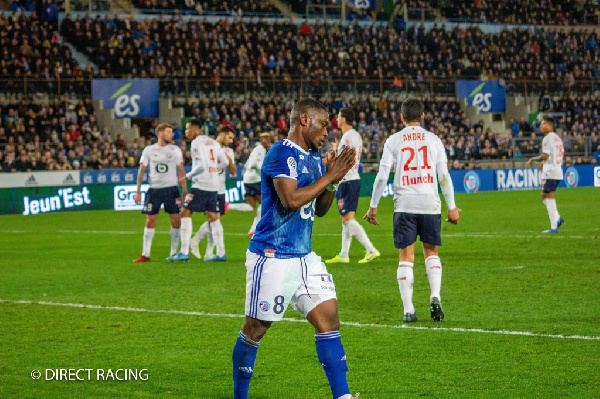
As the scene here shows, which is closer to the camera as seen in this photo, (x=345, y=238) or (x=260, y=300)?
(x=260, y=300)

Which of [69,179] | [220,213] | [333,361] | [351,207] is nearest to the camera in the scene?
[333,361]

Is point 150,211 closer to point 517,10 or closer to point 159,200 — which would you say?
point 159,200

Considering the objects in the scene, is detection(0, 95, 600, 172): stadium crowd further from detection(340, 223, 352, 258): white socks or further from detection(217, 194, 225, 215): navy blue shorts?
detection(340, 223, 352, 258): white socks

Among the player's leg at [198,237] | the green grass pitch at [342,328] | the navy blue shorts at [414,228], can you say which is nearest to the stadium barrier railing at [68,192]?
the green grass pitch at [342,328]

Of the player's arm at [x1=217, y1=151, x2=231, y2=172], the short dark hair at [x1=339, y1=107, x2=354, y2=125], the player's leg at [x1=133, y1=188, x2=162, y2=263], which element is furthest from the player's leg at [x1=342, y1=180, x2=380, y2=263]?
the player's leg at [x1=133, y1=188, x2=162, y2=263]

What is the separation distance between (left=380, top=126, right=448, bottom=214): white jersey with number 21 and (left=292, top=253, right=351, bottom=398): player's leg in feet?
12.3

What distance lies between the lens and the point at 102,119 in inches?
1500

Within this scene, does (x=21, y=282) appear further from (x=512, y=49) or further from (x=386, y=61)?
(x=512, y=49)

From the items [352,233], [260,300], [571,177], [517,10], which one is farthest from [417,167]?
[517,10]

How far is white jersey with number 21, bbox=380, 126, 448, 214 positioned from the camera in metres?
9.73

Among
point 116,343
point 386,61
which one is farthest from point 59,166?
point 116,343

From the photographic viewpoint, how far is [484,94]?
4384 cm

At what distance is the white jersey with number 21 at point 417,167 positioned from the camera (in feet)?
31.9

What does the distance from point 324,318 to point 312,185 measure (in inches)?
33.0
